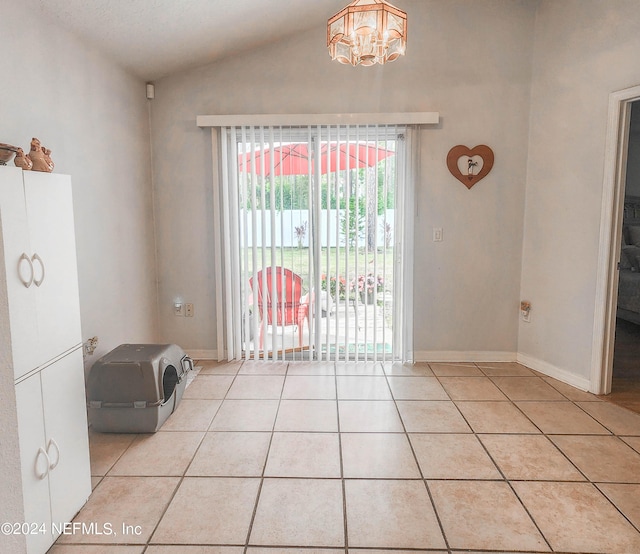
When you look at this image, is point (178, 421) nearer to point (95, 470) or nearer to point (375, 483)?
point (95, 470)

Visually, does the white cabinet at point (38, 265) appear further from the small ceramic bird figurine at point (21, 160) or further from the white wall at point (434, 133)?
the white wall at point (434, 133)

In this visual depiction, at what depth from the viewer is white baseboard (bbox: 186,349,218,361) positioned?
13.6 feet

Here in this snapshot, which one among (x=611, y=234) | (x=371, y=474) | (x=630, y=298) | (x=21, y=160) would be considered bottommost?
(x=371, y=474)

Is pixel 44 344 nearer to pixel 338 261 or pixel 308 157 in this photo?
pixel 338 261

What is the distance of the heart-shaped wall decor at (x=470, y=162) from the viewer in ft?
12.5

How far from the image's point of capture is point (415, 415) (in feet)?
9.85

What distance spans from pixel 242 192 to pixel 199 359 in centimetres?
153

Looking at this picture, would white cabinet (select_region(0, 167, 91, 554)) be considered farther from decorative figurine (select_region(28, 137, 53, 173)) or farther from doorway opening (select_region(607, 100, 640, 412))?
doorway opening (select_region(607, 100, 640, 412))

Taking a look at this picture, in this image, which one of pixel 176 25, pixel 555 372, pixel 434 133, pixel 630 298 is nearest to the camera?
pixel 176 25

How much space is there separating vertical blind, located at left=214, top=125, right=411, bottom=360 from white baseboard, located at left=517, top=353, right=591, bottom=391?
1.03 metres

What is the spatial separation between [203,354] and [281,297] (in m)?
0.90

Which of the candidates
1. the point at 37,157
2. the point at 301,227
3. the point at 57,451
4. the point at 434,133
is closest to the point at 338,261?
the point at 301,227

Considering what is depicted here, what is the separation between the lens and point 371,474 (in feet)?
7.62

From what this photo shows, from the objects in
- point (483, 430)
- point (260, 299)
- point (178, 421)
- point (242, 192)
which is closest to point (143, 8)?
point (242, 192)
